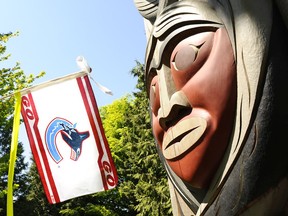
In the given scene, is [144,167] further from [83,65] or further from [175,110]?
[175,110]

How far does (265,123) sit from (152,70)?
30.8 inches

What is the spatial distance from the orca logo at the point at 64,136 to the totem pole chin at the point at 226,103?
1.49 meters

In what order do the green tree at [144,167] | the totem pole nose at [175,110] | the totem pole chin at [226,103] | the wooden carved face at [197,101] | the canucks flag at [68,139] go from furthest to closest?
the green tree at [144,167] < the canucks flag at [68,139] < the totem pole nose at [175,110] < the wooden carved face at [197,101] < the totem pole chin at [226,103]

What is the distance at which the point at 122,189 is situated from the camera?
14398mm

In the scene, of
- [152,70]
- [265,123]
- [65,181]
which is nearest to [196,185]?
[265,123]

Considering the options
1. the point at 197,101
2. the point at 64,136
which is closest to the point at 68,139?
the point at 64,136

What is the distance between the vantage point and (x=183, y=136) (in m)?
1.94

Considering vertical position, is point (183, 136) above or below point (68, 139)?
above

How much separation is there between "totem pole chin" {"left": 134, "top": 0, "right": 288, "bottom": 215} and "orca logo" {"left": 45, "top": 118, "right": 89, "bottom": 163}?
1493 millimetres

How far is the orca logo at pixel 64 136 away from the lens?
11.5 feet

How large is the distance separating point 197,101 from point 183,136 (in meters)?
0.18

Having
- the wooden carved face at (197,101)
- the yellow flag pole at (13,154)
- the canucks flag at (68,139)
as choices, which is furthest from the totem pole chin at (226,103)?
the yellow flag pole at (13,154)

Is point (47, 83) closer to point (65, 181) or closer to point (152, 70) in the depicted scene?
point (65, 181)

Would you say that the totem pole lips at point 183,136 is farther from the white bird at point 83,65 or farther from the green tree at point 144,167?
the green tree at point 144,167
